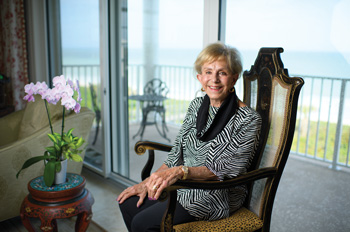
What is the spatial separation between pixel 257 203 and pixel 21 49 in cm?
345

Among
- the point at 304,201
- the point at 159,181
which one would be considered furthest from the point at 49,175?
the point at 304,201

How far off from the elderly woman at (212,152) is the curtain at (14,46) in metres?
2.91

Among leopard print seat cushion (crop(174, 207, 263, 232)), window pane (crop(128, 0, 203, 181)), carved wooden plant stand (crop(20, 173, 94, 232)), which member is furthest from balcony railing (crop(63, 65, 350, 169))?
carved wooden plant stand (crop(20, 173, 94, 232))

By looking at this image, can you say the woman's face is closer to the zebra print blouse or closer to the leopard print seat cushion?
the zebra print blouse

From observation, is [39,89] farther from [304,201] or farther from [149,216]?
[304,201]

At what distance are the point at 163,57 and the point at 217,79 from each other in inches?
46.0

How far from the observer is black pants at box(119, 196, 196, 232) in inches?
58.2

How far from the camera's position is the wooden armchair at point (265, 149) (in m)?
1.44

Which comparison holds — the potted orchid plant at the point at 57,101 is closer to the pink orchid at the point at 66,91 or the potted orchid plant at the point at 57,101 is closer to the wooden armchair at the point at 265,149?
the pink orchid at the point at 66,91

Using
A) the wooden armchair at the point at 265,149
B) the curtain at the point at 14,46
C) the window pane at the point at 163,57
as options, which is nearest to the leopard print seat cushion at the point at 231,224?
the wooden armchair at the point at 265,149

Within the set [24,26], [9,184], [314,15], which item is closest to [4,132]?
[9,184]

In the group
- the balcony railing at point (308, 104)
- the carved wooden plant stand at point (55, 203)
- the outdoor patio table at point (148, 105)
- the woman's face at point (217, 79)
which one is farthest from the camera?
the outdoor patio table at point (148, 105)

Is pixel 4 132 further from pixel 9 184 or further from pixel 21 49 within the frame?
pixel 21 49

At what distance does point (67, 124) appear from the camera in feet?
7.90
